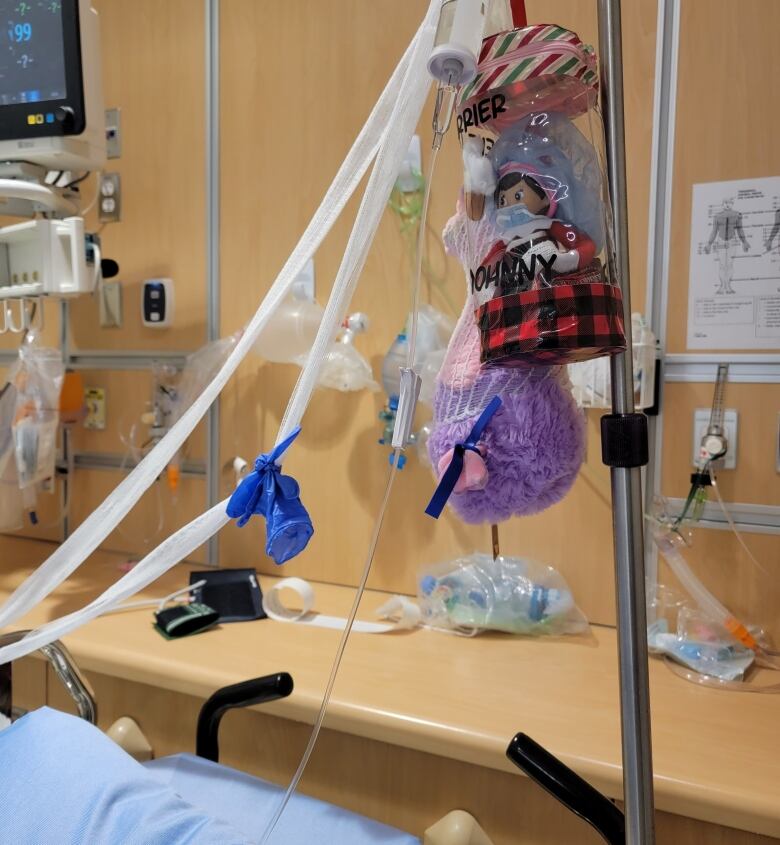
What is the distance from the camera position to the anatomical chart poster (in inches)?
48.4

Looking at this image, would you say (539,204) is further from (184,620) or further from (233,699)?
(184,620)

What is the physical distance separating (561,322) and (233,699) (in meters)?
0.74

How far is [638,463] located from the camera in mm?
573

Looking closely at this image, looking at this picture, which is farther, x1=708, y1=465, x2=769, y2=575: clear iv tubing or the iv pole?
x1=708, y1=465, x2=769, y2=575: clear iv tubing

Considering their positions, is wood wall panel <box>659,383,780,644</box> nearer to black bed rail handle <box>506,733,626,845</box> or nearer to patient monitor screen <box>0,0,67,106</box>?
black bed rail handle <box>506,733,626,845</box>

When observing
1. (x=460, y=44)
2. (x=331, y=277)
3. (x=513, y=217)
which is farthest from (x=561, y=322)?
(x=331, y=277)

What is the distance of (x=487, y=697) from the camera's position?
1.06 metres

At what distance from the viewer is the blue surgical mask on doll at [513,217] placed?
1.96ft

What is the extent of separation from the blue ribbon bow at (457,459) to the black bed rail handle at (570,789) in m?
0.26

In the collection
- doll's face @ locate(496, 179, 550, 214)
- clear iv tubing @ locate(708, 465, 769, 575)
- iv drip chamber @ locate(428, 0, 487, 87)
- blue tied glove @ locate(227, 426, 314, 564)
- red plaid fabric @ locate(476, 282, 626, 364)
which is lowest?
clear iv tubing @ locate(708, 465, 769, 575)

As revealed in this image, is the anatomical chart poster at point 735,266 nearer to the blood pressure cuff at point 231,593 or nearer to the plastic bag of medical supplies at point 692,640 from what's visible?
the plastic bag of medical supplies at point 692,640

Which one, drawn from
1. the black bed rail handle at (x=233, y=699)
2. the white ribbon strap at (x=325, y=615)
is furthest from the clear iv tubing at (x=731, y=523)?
the black bed rail handle at (x=233, y=699)

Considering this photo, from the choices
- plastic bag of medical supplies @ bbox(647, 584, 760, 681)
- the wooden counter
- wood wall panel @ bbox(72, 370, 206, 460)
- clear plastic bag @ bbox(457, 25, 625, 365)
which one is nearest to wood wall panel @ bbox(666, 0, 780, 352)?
plastic bag of medical supplies @ bbox(647, 584, 760, 681)

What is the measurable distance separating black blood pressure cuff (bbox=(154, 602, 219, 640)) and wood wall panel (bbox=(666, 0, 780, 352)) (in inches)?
40.7
